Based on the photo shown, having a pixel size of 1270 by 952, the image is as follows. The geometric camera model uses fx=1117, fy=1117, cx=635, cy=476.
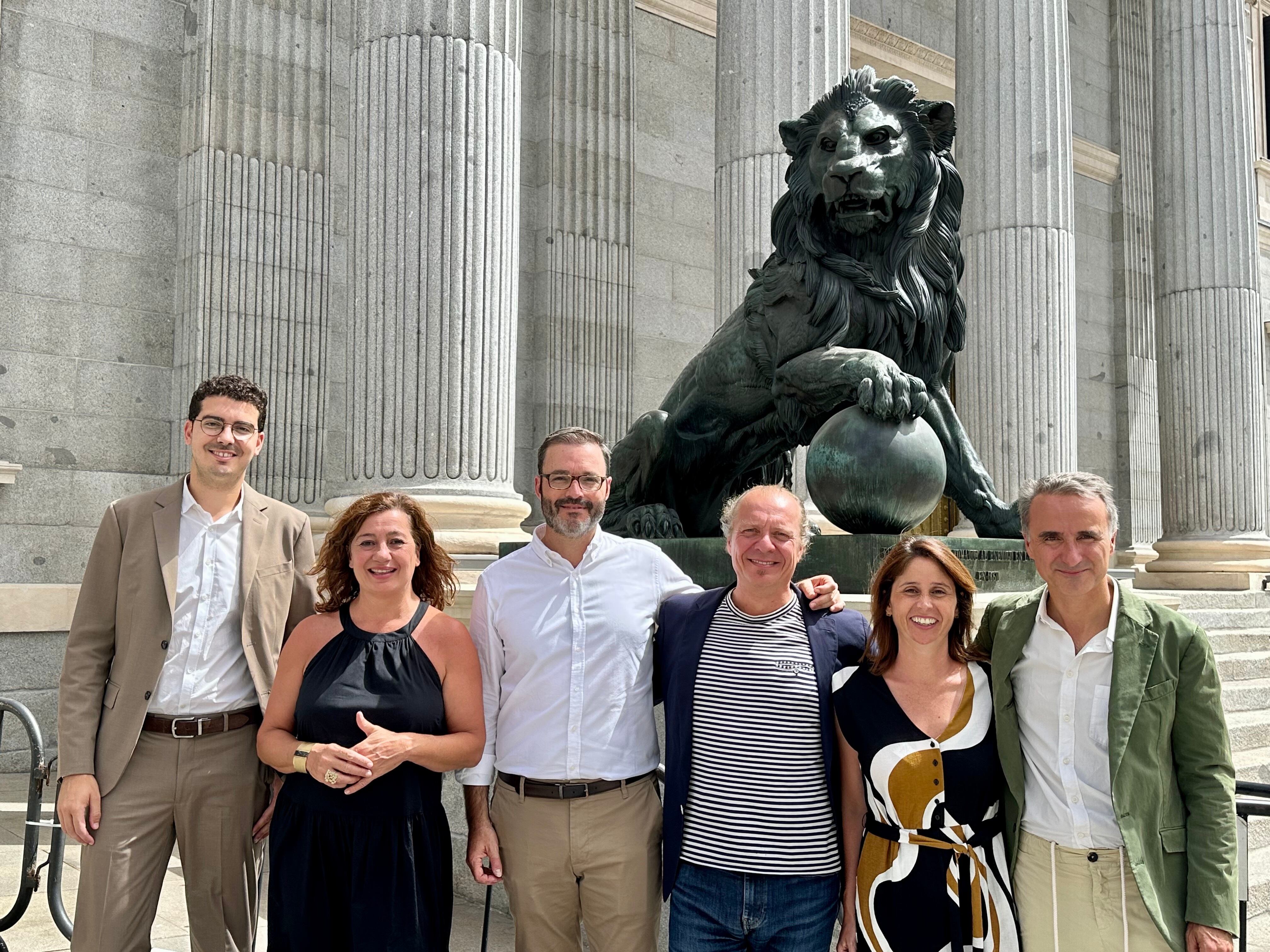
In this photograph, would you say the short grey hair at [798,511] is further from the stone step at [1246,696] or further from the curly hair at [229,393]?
→ the stone step at [1246,696]

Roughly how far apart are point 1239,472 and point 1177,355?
1.74m

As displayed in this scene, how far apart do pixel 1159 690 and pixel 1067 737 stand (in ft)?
0.78

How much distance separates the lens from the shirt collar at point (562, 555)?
326cm

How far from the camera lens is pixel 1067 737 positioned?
2.69 m

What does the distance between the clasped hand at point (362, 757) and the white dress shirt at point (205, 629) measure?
26.1 inches

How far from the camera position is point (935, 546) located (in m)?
2.84

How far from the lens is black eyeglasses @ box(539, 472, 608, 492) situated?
3180 millimetres

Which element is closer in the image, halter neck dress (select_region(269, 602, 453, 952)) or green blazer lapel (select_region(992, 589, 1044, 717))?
green blazer lapel (select_region(992, 589, 1044, 717))

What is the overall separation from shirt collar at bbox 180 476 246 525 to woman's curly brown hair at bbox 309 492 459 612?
1.28 ft

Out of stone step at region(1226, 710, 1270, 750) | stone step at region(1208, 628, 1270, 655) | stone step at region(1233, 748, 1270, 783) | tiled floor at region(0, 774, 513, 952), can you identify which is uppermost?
stone step at region(1208, 628, 1270, 655)

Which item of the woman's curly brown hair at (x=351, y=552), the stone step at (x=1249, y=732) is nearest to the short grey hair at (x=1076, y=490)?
the woman's curly brown hair at (x=351, y=552)

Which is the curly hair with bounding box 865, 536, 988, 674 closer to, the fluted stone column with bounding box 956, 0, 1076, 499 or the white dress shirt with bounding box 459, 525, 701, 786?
the white dress shirt with bounding box 459, 525, 701, 786

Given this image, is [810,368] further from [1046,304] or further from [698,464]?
[1046,304]

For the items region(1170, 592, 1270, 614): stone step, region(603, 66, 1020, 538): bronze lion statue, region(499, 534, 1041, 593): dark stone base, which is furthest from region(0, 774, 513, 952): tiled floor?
region(1170, 592, 1270, 614): stone step
